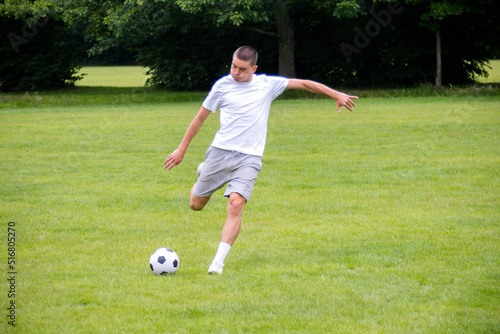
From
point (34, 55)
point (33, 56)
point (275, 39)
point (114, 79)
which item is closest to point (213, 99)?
point (275, 39)

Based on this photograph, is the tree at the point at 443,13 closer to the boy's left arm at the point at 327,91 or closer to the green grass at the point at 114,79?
the green grass at the point at 114,79

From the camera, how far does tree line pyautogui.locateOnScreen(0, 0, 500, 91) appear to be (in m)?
28.9

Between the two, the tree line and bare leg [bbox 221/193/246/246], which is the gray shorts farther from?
the tree line

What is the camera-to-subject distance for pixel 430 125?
17.5 meters

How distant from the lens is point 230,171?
6.29 m

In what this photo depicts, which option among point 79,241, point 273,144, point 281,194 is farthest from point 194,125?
point 273,144

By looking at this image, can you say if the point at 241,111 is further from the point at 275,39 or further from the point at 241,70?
the point at 275,39

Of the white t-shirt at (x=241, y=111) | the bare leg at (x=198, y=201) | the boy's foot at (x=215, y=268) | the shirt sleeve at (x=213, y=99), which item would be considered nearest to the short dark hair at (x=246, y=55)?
the white t-shirt at (x=241, y=111)

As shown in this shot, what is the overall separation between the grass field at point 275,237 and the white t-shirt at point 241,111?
1.14 m

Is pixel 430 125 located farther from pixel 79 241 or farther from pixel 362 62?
pixel 362 62

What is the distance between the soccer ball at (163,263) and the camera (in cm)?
577

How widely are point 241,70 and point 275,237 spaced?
6.71 ft

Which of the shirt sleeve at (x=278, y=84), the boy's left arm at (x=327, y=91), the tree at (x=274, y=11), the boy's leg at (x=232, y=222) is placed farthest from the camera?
the tree at (x=274, y=11)

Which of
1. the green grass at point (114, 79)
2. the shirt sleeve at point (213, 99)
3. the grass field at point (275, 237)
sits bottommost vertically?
the green grass at point (114, 79)
